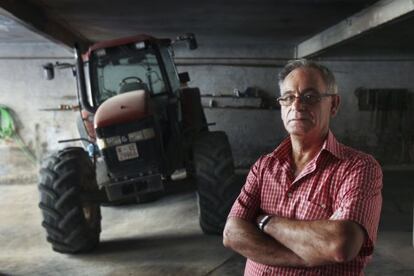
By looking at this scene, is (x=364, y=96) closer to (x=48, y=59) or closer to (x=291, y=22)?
(x=291, y=22)

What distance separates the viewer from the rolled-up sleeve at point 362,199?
1271 mm

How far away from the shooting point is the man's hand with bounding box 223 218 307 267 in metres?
1.35

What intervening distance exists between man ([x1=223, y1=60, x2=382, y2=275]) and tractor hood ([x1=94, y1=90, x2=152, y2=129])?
6.90 feet

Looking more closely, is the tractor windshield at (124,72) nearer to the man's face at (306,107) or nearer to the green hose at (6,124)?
the man's face at (306,107)

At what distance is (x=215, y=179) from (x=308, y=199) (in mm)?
2259

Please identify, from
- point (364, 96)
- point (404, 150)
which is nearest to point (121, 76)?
point (364, 96)

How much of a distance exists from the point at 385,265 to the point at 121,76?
113 inches

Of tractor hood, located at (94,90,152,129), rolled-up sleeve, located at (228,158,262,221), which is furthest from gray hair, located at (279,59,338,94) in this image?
tractor hood, located at (94,90,152,129)

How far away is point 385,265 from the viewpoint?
10.5 feet

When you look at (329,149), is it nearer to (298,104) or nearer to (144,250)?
(298,104)

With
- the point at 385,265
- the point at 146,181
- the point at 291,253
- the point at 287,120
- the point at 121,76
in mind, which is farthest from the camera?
the point at 121,76

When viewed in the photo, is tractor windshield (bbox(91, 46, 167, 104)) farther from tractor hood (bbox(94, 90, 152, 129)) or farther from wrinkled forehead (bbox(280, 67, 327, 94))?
wrinkled forehead (bbox(280, 67, 327, 94))

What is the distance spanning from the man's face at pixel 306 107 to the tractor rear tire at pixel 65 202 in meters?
2.48

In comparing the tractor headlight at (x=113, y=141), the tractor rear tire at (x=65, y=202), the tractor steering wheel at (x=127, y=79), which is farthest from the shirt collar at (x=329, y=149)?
the tractor steering wheel at (x=127, y=79)
